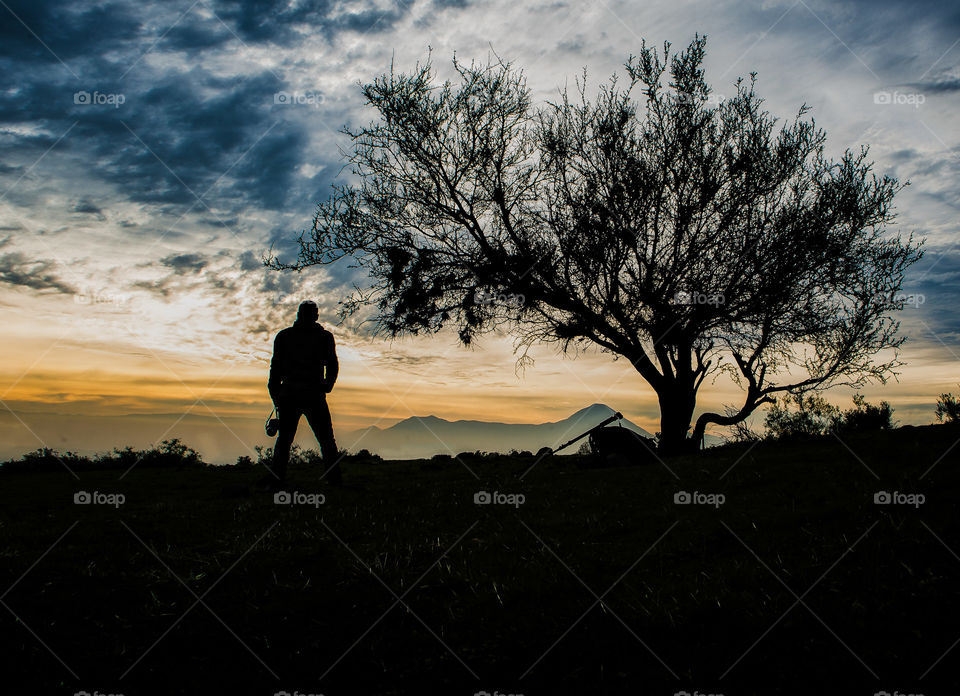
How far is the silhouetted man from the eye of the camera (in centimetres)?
1259

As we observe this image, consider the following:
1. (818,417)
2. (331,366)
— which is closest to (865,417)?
(818,417)

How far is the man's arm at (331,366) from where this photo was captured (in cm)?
1304

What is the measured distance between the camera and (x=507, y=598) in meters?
5.09

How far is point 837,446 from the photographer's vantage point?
1272cm

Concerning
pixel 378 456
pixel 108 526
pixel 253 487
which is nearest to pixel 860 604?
pixel 108 526

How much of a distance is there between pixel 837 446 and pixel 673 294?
26.3 feet

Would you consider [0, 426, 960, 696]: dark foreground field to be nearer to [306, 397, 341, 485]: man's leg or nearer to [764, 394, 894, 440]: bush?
[306, 397, 341, 485]: man's leg

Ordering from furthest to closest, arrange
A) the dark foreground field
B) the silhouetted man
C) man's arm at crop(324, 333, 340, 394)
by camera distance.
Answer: man's arm at crop(324, 333, 340, 394) < the silhouetted man < the dark foreground field

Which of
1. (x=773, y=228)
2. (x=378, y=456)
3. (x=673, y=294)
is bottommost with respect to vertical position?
(x=378, y=456)

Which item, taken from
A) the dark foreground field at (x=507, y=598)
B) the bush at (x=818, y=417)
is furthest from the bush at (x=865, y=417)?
the dark foreground field at (x=507, y=598)

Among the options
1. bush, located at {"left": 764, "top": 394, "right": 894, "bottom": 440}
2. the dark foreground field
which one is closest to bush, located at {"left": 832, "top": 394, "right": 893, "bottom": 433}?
bush, located at {"left": 764, "top": 394, "right": 894, "bottom": 440}

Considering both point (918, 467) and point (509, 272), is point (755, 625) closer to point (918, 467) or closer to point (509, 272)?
point (918, 467)

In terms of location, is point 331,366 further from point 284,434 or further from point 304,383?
point 284,434

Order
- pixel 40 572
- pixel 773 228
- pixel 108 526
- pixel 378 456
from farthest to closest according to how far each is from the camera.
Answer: pixel 378 456 → pixel 773 228 → pixel 108 526 → pixel 40 572
